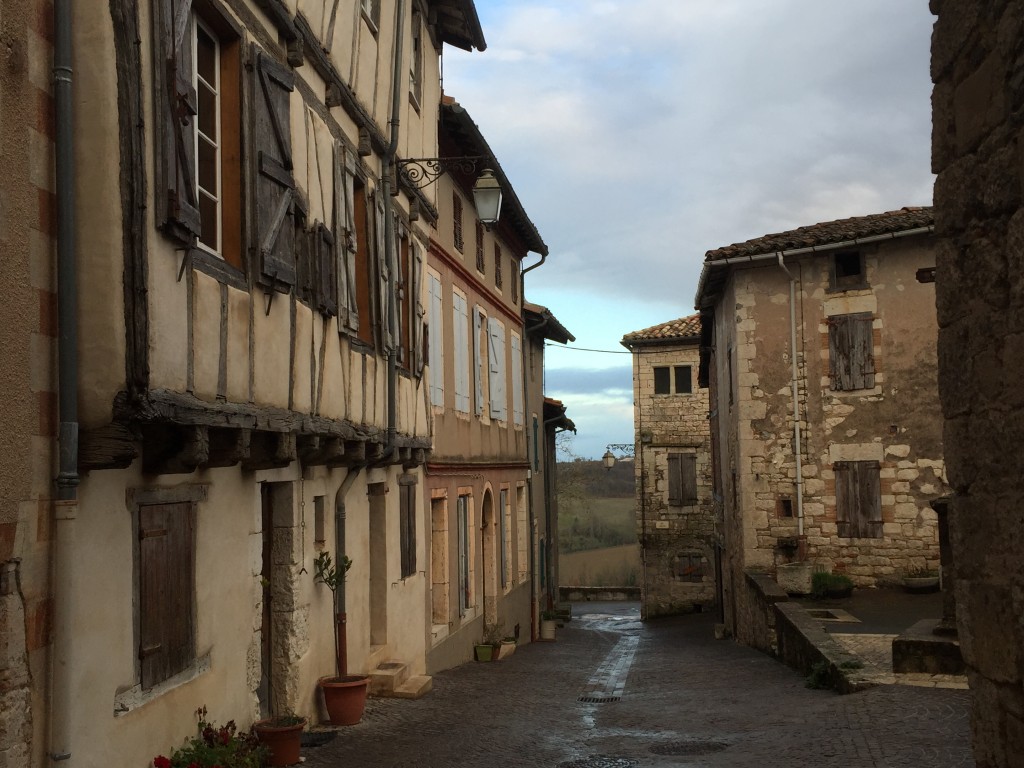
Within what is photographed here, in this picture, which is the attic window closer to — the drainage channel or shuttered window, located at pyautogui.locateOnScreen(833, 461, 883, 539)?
shuttered window, located at pyautogui.locateOnScreen(833, 461, 883, 539)

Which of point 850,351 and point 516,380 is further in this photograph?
point 516,380

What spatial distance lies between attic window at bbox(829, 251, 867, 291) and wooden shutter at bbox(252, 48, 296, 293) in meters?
12.2

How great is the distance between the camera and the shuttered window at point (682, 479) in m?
33.2

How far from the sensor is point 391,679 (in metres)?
10.3

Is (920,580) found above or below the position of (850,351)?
below

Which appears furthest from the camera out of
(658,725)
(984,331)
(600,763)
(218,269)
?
(658,725)

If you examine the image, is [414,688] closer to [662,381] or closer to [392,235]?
[392,235]

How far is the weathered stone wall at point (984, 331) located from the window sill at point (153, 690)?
12.4ft

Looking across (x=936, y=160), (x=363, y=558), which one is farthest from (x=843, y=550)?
(x=936, y=160)

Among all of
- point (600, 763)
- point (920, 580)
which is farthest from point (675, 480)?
point (600, 763)

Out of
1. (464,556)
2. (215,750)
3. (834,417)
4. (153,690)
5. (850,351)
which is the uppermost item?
(850,351)

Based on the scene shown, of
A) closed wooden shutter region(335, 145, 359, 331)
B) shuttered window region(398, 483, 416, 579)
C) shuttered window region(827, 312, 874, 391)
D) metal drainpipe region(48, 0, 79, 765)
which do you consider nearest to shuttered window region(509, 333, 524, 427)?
shuttered window region(827, 312, 874, 391)

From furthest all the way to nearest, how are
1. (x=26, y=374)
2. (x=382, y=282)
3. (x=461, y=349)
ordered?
(x=461, y=349), (x=382, y=282), (x=26, y=374)

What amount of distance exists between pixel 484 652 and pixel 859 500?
6.53 metres
